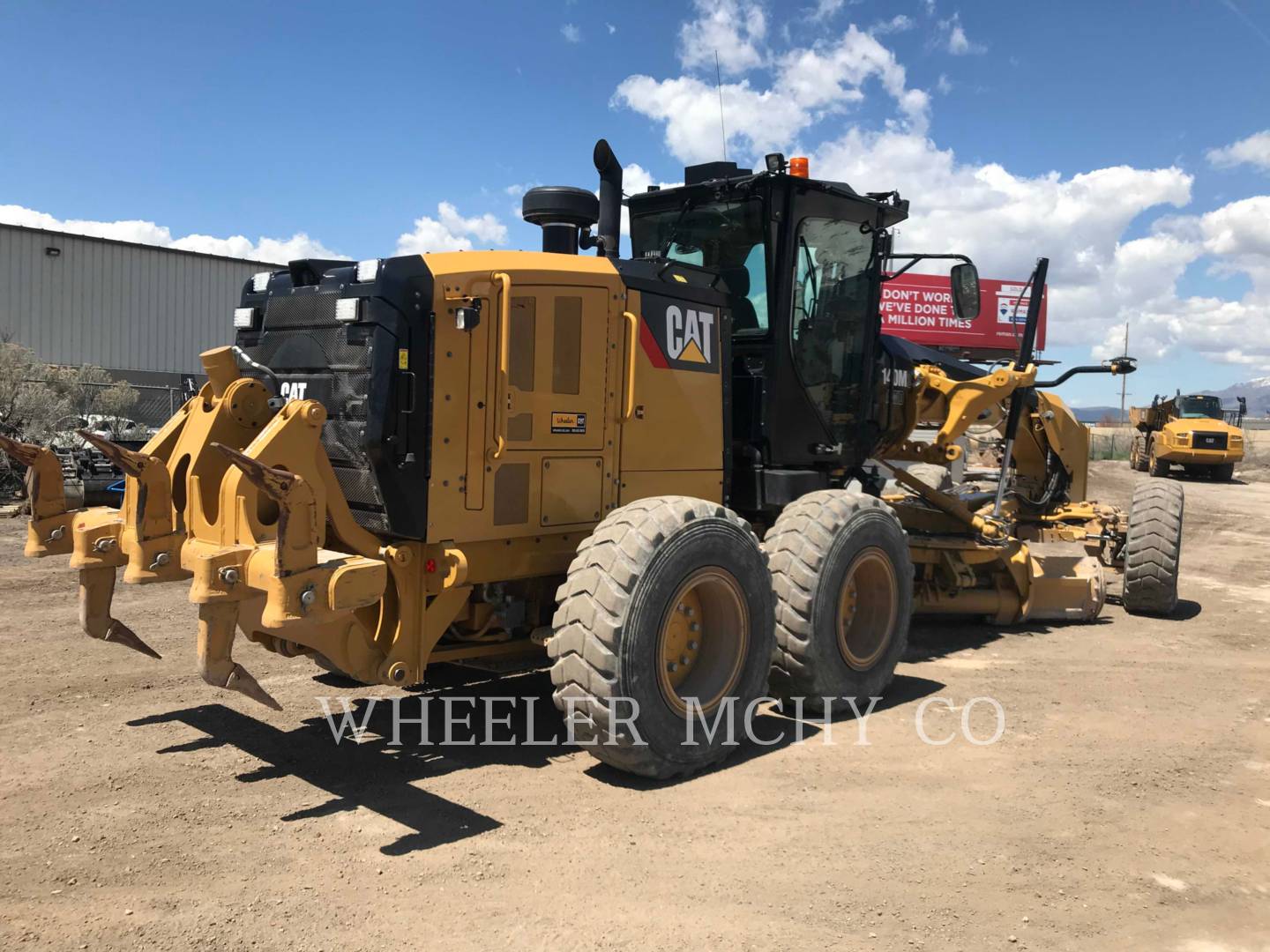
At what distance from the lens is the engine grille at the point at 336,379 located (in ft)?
15.2

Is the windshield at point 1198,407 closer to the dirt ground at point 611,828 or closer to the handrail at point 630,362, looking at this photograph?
the dirt ground at point 611,828

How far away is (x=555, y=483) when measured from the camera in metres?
5.08

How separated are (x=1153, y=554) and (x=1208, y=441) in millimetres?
22642

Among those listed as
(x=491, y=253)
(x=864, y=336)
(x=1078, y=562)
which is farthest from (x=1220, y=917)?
(x=1078, y=562)

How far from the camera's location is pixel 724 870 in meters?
3.81

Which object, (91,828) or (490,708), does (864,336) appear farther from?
(91,828)

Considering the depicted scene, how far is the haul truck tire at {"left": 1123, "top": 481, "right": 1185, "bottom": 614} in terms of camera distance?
9.05 m

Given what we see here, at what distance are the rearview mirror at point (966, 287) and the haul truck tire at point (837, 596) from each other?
1879 millimetres

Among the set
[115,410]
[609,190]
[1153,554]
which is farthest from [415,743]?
[115,410]

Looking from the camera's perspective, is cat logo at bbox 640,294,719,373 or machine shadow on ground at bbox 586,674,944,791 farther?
cat logo at bbox 640,294,719,373

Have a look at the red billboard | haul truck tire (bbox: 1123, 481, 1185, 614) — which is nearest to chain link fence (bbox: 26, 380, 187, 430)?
haul truck tire (bbox: 1123, 481, 1185, 614)

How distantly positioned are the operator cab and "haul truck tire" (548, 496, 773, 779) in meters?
1.49

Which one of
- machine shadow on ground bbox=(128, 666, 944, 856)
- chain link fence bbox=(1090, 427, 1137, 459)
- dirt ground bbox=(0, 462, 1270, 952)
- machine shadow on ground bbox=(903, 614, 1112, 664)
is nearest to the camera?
dirt ground bbox=(0, 462, 1270, 952)

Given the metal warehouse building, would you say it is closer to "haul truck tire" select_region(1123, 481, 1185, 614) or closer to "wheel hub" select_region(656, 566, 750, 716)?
"haul truck tire" select_region(1123, 481, 1185, 614)
